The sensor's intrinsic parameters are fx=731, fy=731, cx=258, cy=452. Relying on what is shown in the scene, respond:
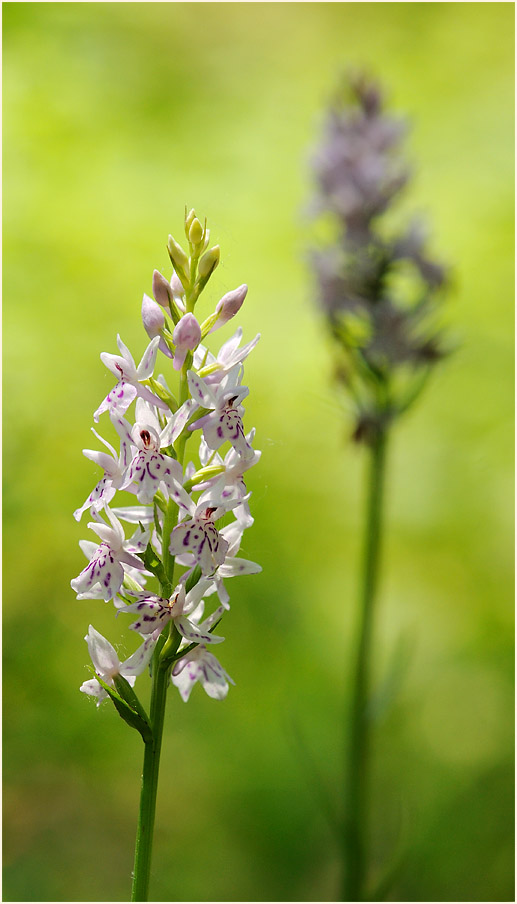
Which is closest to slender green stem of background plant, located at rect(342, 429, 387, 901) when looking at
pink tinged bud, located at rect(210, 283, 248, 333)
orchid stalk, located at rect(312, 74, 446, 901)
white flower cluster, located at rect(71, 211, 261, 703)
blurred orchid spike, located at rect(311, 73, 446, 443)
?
orchid stalk, located at rect(312, 74, 446, 901)

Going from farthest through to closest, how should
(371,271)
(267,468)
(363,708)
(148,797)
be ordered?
(371,271) → (363,708) → (267,468) → (148,797)

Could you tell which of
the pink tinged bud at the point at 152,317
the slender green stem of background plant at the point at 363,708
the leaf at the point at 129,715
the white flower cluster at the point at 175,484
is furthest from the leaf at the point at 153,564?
the slender green stem of background plant at the point at 363,708

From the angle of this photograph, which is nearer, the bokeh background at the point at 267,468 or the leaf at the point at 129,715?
the leaf at the point at 129,715

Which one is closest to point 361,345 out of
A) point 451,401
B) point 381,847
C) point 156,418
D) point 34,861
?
point 156,418

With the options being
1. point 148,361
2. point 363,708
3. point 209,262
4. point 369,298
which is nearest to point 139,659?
point 148,361

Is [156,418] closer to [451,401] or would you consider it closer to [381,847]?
[381,847]

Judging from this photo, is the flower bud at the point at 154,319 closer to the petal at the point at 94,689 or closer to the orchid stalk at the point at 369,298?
the petal at the point at 94,689

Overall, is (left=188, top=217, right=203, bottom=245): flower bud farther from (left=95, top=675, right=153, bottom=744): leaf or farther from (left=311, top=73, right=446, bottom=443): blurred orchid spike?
(left=311, top=73, right=446, bottom=443): blurred orchid spike

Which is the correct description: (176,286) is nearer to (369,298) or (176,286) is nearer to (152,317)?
(152,317)
